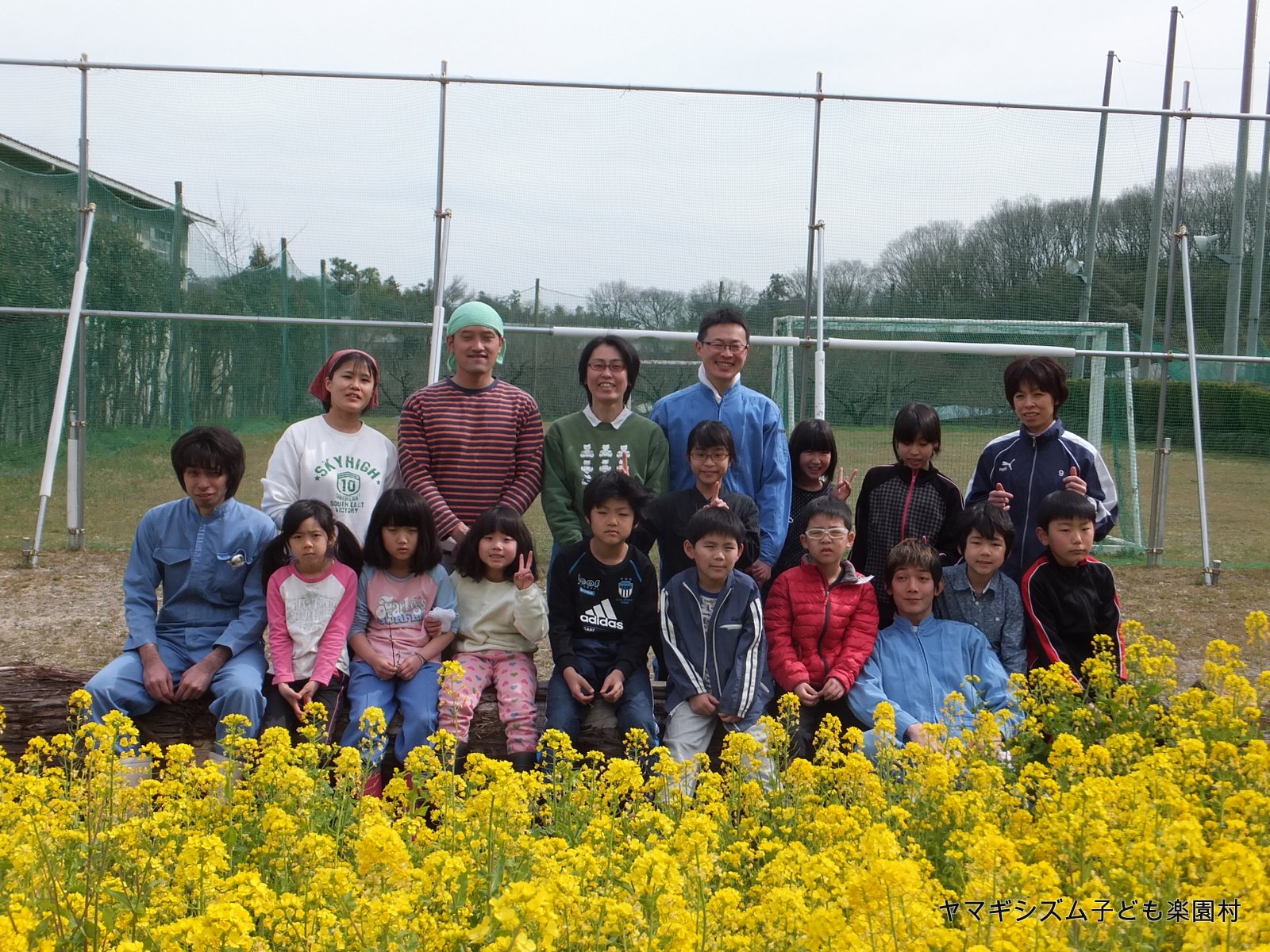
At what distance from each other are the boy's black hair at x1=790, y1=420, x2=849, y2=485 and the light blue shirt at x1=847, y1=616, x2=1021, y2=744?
90cm

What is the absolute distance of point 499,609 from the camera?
171 inches

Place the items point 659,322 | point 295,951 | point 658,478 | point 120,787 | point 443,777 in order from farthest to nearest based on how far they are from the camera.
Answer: point 659,322 < point 658,478 < point 120,787 < point 443,777 < point 295,951

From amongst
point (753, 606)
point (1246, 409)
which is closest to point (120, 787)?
point (753, 606)

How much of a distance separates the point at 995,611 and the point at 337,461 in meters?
2.72

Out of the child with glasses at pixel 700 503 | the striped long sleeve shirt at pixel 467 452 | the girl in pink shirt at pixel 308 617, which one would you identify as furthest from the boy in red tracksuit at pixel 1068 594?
the girl in pink shirt at pixel 308 617

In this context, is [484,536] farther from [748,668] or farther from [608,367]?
[748,668]

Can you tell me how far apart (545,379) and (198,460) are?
394 centimetres

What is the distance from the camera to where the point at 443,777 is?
9.57 feet

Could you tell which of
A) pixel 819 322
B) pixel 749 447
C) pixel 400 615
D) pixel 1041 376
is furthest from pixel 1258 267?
pixel 400 615

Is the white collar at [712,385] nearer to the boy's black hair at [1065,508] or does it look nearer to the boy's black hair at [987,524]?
the boy's black hair at [987,524]

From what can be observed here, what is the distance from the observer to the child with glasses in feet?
A: 14.8

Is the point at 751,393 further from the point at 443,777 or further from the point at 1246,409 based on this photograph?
the point at 1246,409

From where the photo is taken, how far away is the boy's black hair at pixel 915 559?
439cm

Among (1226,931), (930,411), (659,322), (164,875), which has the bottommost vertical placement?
(164,875)
